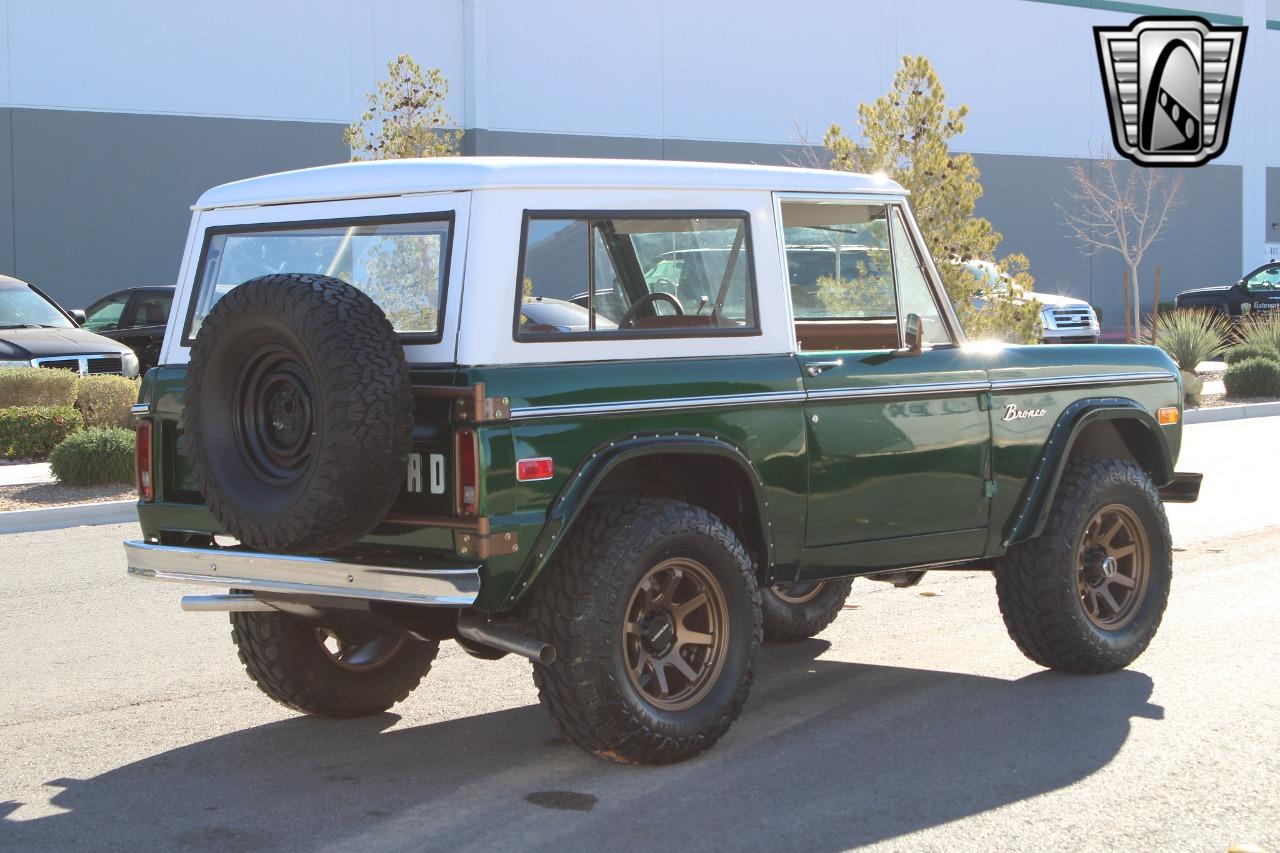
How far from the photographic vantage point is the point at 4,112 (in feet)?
86.3

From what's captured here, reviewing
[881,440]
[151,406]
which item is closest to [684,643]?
[881,440]

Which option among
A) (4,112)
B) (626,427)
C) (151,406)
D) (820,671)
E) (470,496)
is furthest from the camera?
(4,112)

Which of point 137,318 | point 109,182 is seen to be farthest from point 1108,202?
point 137,318

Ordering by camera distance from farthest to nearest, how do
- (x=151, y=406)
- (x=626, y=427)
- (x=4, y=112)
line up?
1. (x=4, y=112)
2. (x=151, y=406)
3. (x=626, y=427)

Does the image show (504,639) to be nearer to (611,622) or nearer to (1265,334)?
(611,622)

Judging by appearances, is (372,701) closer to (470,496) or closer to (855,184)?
(470,496)

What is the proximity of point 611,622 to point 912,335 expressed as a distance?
6.22 feet

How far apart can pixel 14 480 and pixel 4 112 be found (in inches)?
575

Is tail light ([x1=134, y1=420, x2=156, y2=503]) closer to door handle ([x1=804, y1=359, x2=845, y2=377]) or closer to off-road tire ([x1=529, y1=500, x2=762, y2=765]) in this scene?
off-road tire ([x1=529, y1=500, x2=762, y2=765])

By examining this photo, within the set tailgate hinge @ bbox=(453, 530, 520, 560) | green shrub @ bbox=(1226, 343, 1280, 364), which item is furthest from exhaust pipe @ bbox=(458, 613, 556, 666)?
green shrub @ bbox=(1226, 343, 1280, 364)

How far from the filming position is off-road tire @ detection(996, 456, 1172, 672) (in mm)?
6676

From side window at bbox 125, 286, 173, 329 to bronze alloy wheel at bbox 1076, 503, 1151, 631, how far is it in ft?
53.5

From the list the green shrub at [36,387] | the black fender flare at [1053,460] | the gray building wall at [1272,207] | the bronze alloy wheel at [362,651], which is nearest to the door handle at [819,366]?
the black fender flare at [1053,460]

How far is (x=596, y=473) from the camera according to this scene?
5.27m
